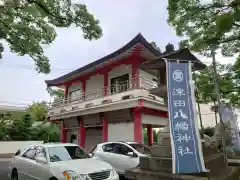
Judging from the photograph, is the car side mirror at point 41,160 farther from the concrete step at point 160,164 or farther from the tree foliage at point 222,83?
the tree foliage at point 222,83

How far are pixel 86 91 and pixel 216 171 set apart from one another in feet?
43.2

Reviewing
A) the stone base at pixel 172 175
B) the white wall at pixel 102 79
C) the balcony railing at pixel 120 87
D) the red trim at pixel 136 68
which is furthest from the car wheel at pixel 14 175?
the white wall at pixel 102 79

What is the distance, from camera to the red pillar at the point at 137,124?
41.1 ft

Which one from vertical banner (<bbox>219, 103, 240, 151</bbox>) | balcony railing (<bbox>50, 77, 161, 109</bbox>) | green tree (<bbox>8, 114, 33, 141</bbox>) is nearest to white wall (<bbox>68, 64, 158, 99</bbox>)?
balcony railing (<bbox>50, 77, 161, 109</bbox>)

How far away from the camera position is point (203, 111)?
32.2 meters

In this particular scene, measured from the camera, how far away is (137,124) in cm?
1262

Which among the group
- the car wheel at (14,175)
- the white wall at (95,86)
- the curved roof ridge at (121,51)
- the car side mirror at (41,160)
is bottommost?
the car wheel at (14,175)

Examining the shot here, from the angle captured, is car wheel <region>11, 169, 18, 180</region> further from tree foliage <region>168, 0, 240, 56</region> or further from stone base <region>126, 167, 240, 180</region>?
tree foliage <region>168, 0, 240, 56</region>

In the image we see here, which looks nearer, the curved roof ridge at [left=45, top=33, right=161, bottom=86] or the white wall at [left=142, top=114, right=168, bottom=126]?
the curved roof ridge at [left=45, top=33, right=161, bottom=86]

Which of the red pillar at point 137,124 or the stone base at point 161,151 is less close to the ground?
the red pillar at point 137,124

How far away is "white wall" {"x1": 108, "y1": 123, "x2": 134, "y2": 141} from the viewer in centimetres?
1318

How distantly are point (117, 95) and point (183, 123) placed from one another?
8428mm

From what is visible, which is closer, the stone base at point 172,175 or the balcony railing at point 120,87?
the stone base at point 172,175

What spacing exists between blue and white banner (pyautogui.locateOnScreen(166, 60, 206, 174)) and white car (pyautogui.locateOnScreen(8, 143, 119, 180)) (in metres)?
1.86
